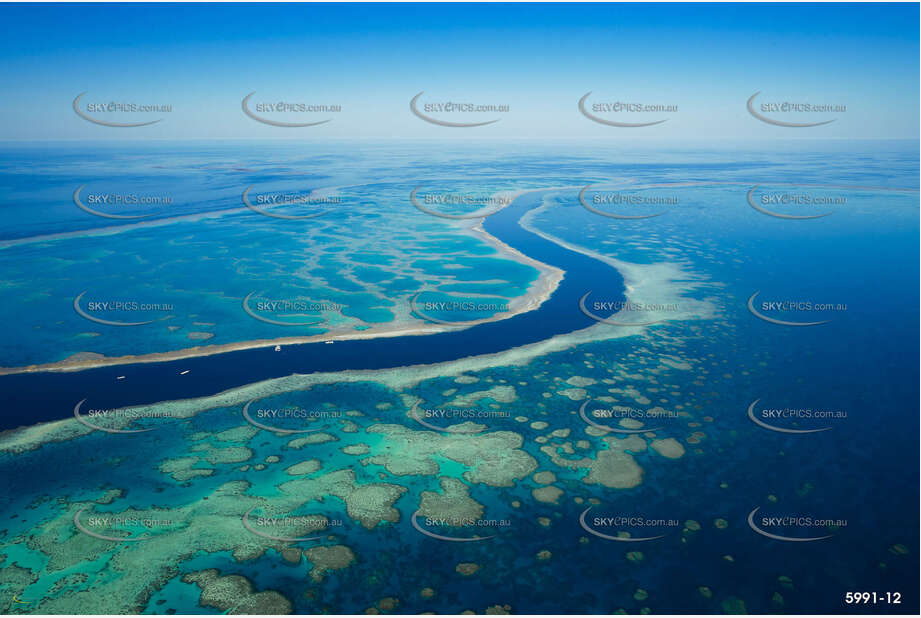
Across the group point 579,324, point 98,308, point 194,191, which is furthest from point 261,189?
point 579,324

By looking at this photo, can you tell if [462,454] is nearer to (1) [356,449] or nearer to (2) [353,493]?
(1) [356,449]

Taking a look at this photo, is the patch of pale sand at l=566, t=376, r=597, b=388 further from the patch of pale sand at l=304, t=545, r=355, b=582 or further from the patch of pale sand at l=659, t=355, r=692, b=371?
the patch of pale sand at l=304, t=545, r=355, b=582

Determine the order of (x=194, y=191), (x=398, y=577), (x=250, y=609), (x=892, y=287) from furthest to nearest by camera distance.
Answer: (x=194, y=191), (x=892, y=287), (x=398, y=577), (x=250, y=609)

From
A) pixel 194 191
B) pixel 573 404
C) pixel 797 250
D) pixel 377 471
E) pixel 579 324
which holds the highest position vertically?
pixel 194 191

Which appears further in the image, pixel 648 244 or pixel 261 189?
pixel 261 189

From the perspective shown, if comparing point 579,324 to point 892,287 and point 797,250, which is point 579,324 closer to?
point 892,287

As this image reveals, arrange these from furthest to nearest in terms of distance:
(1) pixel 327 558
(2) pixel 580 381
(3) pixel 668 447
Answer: (2) pixel 580 381 → (3) pixel 668 447 → (1) pixel 327 558

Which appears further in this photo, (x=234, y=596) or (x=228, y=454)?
(x=228, y=454)

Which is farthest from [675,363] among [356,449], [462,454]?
[356,449]
